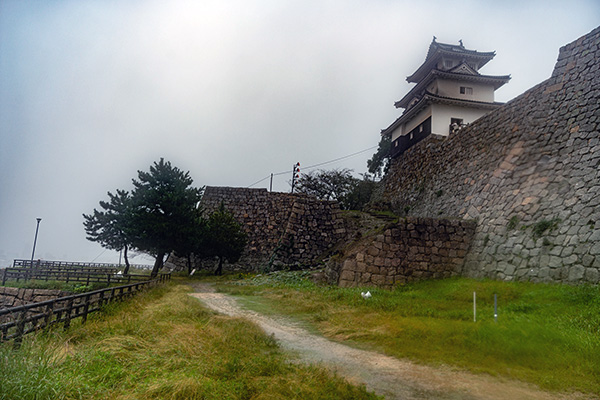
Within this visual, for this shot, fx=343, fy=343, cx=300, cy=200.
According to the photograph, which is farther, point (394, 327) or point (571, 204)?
point (571, 204)

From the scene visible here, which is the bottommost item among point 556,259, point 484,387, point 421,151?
point 484,387

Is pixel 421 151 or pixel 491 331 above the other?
pixel 421 151

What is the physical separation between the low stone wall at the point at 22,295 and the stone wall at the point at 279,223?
10734mm

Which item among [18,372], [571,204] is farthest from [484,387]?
[571,204]

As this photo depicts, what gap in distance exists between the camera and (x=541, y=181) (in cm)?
1118

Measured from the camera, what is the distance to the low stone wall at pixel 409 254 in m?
12.6

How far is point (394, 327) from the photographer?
6801 mm

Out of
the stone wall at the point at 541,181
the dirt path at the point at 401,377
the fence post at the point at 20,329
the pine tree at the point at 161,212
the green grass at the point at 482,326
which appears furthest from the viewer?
the pine tree at the point at 161,212

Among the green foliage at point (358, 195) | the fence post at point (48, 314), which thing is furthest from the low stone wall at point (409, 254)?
the green foliage at point (358, 195)

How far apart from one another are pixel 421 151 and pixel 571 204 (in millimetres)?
12790

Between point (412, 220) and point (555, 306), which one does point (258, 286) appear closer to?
point (412, 220)

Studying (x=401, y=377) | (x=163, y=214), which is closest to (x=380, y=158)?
(x=163, y=214)

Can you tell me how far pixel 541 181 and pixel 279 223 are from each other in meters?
18.9

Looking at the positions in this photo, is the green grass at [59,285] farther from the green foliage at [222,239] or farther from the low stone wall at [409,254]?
the low stone wall at [409,254]
